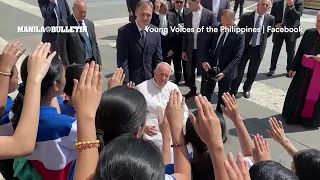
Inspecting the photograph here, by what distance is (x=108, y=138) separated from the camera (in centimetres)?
160

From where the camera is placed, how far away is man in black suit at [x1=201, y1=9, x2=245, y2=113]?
178 inches

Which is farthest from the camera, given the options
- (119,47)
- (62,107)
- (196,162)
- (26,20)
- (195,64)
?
(26,20)

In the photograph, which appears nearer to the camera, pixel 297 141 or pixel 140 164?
pixel 140 164

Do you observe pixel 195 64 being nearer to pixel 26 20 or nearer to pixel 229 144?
pixel 229 144

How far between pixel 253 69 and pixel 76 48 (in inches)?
112

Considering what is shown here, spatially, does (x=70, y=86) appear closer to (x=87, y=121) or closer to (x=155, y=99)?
(x=87, y=121)

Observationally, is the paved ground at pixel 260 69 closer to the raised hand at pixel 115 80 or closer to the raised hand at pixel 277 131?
the raised hand at pixel 277 131

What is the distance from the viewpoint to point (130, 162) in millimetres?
1172

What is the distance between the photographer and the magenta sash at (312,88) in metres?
4.49

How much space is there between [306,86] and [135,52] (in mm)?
2368

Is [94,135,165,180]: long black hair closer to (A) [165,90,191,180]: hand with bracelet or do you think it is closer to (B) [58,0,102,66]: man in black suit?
(A) [165,90,191,180]: hand with bracelet

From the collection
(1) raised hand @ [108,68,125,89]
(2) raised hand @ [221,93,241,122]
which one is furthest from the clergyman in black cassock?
(1) raised hand @ [108,68,125,89]

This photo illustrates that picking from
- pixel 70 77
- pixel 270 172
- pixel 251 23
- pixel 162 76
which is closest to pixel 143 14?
pixel 162 76

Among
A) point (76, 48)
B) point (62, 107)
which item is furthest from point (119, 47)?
point (62, 107)
